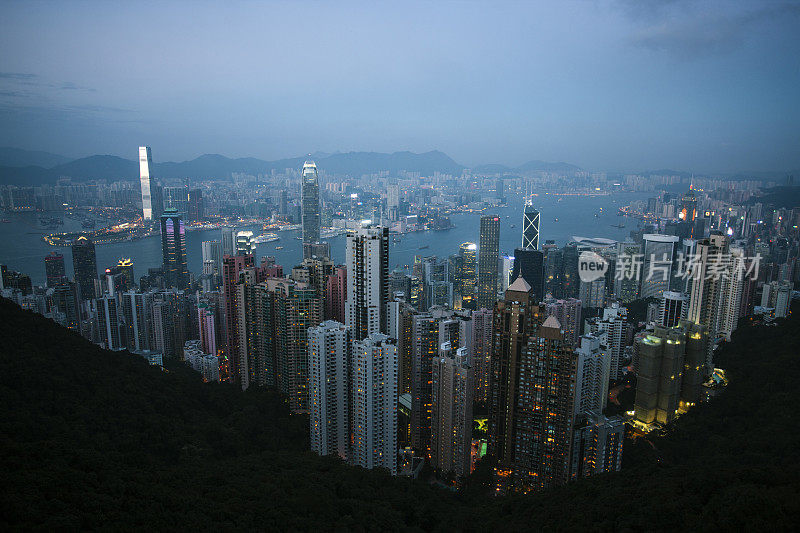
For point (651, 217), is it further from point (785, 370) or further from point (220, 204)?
point (220, 204)

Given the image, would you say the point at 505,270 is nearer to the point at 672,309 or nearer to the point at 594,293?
the point at 594,293

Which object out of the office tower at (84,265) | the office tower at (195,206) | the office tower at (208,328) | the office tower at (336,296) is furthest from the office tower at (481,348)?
the office tower at (195,206)

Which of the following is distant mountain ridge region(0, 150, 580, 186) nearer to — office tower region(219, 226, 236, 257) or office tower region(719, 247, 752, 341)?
office tower region(219, 226, 236, 257)

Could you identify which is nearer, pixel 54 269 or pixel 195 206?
pixel 54 269

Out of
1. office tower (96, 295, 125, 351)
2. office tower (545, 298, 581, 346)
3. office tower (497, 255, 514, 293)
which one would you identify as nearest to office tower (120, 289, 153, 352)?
office tower (96, 295, 125, 351)

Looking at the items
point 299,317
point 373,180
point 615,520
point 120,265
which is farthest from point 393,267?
point 615,520

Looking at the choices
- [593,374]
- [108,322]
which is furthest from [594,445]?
[108,322]

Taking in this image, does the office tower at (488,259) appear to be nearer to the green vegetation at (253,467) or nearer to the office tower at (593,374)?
the office tower at (593,374)
